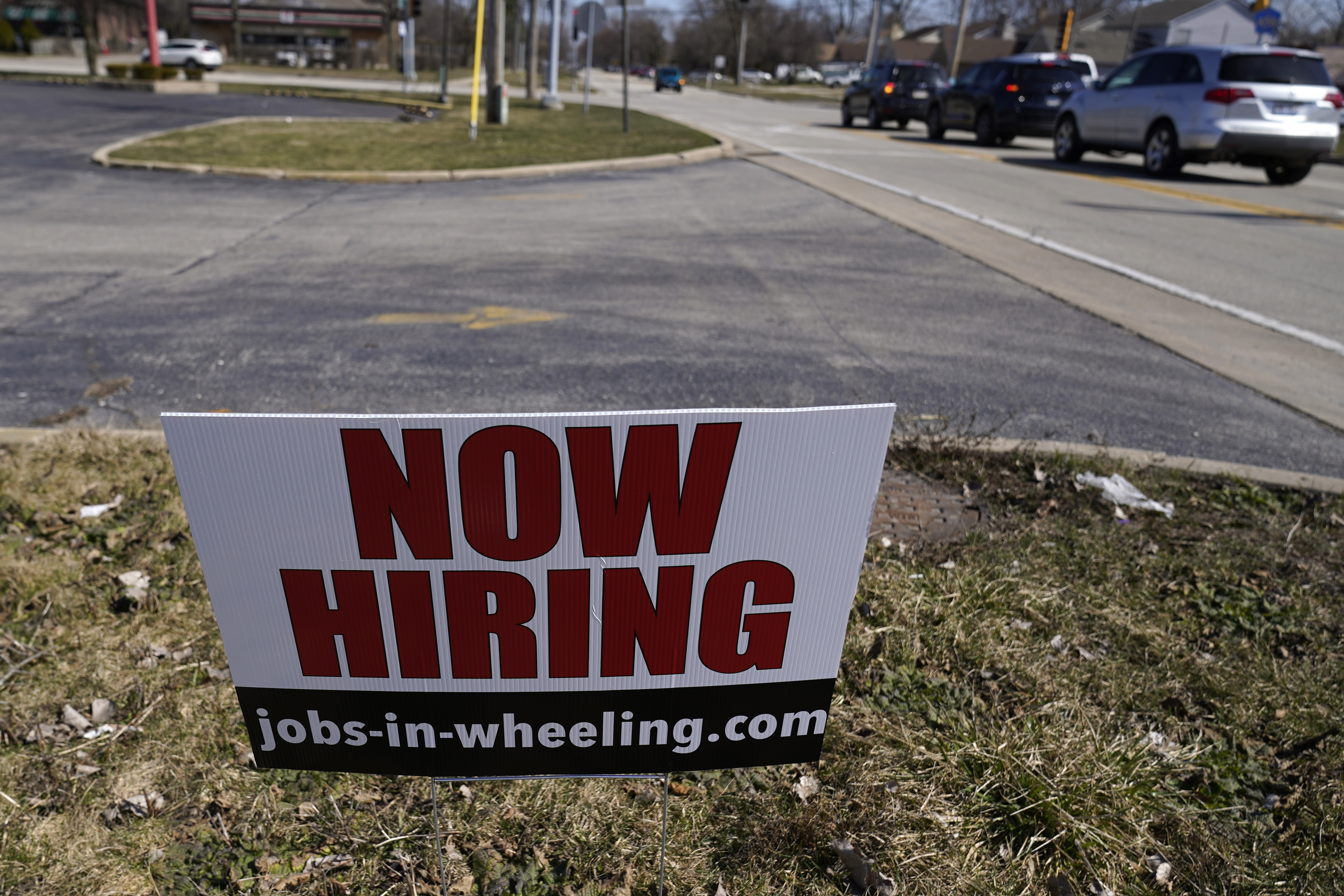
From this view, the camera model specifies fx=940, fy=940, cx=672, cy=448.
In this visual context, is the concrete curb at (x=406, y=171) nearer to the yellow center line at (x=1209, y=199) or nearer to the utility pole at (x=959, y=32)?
the yellow center line at (x=1209, y=199)

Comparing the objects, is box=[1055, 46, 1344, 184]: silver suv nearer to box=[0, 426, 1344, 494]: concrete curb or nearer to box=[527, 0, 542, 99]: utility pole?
box=[0, 426, 1344, 494]: concrete curb

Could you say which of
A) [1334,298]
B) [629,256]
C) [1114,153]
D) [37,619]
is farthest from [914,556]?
[1114,153]

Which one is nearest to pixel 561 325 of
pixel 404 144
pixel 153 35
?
pixel 404 144

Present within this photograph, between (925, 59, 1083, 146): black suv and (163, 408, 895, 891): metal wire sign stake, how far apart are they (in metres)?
19.6

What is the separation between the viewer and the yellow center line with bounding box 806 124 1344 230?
11.2 meters

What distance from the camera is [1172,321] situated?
640 centimetres

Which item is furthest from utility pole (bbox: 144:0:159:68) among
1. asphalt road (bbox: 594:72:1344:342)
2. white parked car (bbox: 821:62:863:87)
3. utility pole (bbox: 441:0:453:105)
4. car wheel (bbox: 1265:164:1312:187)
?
white parked car (bbox: 821:62:863:87)

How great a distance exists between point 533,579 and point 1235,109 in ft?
50.5

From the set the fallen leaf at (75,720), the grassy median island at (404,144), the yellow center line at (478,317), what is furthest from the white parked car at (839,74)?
the fallen leaf at (75,720)

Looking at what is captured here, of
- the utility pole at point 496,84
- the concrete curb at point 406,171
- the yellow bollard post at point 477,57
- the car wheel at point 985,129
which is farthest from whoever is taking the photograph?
the utility pole at point 496,84

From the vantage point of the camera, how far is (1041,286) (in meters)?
7.17

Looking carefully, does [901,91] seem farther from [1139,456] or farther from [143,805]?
[143,805]

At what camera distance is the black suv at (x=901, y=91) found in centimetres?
2389

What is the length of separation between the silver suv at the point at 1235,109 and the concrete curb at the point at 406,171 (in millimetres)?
7250
